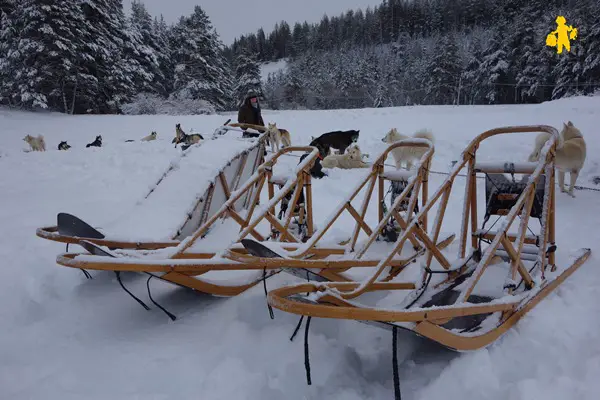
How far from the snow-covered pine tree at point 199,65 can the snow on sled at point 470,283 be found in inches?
1355

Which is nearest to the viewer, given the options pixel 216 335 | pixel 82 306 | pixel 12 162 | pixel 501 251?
pixel 216 335

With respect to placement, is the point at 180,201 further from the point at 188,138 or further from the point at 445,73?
the point at 445,73

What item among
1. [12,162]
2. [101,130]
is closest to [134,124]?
[101,130]

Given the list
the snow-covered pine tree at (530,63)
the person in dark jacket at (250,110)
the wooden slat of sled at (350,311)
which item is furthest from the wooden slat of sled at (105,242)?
the snow-covered pine tree at (530,63)

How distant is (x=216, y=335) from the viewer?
2.52 m

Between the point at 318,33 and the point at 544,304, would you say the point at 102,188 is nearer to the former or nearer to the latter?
the point at 544,304

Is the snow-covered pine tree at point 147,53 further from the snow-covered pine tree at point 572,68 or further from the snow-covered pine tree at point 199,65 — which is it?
the snow-covered pine tree at point 572,68

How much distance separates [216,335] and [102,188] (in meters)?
5.67

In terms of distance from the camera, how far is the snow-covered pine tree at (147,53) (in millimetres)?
33312

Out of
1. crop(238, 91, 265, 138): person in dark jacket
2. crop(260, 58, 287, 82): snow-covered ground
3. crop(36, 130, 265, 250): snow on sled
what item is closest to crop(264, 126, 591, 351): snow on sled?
crop(36, 130, 265, 250): snow on sled

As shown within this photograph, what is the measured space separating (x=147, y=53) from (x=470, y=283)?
3714cm

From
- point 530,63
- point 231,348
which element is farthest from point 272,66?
point 231,348

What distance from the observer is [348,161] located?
913 cm

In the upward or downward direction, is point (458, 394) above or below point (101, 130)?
below
